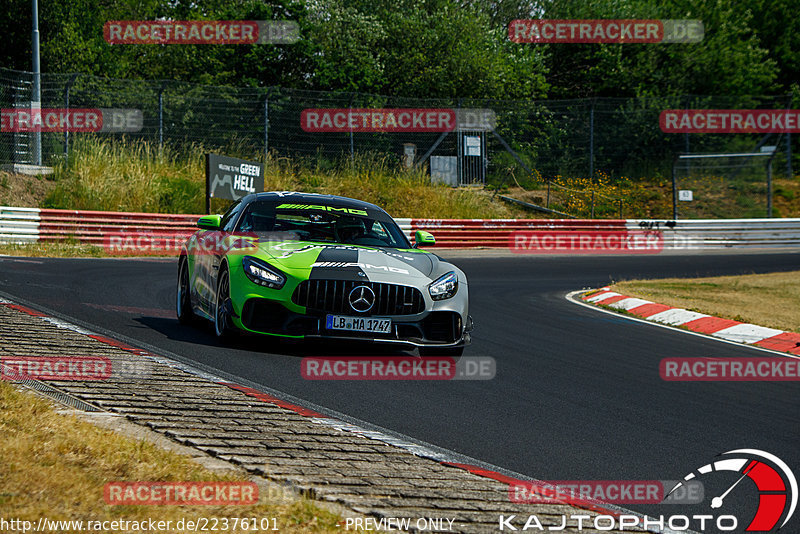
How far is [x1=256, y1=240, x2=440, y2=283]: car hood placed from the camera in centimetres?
726

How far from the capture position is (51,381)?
553 cm

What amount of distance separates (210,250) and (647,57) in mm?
34419

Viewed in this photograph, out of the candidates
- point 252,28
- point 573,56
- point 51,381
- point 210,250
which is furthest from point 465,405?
point 573,56

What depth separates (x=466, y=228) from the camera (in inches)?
1011

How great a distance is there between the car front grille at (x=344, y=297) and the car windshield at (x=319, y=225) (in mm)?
1015

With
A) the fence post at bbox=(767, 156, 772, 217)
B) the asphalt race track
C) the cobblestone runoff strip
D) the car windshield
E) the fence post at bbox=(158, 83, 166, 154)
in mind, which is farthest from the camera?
the fence post at bbox=(767, 156, 772, 217)

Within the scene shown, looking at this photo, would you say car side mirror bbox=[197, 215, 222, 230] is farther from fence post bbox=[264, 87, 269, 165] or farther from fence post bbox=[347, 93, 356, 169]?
fence post bbox=[347, 93, 356, 169]

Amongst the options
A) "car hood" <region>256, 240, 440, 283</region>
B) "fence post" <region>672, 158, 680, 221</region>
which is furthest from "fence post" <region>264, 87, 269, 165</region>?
"car hood" <region>256, 240, 440, 283</region>

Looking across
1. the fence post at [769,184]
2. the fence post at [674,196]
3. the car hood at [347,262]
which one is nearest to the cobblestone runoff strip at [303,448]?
the car hood at [347,262]

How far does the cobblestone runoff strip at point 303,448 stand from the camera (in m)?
3.84

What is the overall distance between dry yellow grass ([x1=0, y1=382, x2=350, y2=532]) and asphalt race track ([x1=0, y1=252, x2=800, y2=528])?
5.27 feet

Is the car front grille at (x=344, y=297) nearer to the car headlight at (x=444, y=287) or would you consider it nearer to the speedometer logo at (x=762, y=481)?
Result: the car headlight at (x=444, y=287)

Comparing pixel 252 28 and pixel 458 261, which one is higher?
pixel 252 28

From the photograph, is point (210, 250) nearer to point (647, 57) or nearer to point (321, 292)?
point (321, 292)
